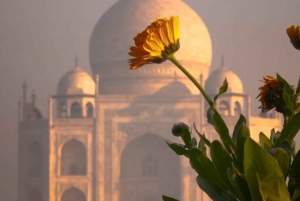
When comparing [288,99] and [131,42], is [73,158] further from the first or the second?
[288,99]

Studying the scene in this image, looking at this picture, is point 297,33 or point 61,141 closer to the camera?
point 297,33

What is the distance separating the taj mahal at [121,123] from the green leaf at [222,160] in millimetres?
21728

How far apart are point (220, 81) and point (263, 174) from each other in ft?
79.4

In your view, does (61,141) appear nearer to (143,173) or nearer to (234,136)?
(143,173)

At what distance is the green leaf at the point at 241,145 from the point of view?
1501mm

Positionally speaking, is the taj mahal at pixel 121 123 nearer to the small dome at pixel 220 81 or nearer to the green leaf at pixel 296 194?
the small dome at pixel 220 81

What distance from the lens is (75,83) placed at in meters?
25.8

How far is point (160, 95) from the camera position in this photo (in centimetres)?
2411

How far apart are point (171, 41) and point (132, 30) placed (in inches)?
972

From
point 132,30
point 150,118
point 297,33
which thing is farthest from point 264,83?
point 132,30

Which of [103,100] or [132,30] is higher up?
[132,30]

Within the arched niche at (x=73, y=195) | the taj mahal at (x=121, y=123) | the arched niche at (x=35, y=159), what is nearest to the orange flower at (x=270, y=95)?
the taj mahal at (x=121, y=123)

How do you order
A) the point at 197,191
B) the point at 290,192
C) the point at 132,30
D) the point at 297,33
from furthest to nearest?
the point at 132,30 < the point at 197,191 < the point at 297,33 < the point at 290,192

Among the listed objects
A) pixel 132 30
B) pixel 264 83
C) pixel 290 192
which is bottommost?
pixel 290 192
